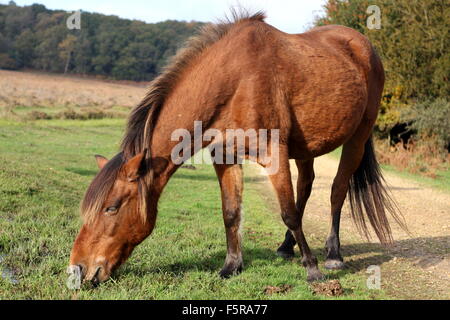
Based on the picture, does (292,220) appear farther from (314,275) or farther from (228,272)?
(228,272)

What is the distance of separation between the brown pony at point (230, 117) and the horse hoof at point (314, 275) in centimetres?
1

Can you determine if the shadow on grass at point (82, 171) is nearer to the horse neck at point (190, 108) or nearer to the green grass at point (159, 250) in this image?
the green grass at point (159, 250)

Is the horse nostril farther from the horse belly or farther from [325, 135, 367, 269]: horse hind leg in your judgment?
[325, 135, 367, 269]: horse hind leg

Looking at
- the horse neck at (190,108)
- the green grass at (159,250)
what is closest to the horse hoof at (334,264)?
the green grass at (159,250)

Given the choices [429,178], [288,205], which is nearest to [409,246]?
[288,205]

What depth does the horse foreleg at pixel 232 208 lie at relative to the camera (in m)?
4.71

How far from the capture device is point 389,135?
17.5 meters

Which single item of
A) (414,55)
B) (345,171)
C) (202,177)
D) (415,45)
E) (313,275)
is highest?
(415,45)

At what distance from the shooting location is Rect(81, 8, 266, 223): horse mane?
3.85m

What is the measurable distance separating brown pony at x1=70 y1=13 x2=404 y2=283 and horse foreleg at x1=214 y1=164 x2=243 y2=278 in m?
0.01

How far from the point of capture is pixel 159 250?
509 centimetres

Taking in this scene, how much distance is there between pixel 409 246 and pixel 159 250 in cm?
343

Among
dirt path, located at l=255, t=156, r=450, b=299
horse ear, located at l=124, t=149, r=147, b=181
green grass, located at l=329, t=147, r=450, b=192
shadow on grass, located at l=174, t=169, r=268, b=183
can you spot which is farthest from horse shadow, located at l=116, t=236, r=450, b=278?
shadow on grass, located at l=174, t=169, r=268, b=183

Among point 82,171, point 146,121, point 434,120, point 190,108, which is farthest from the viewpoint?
point 434,120
